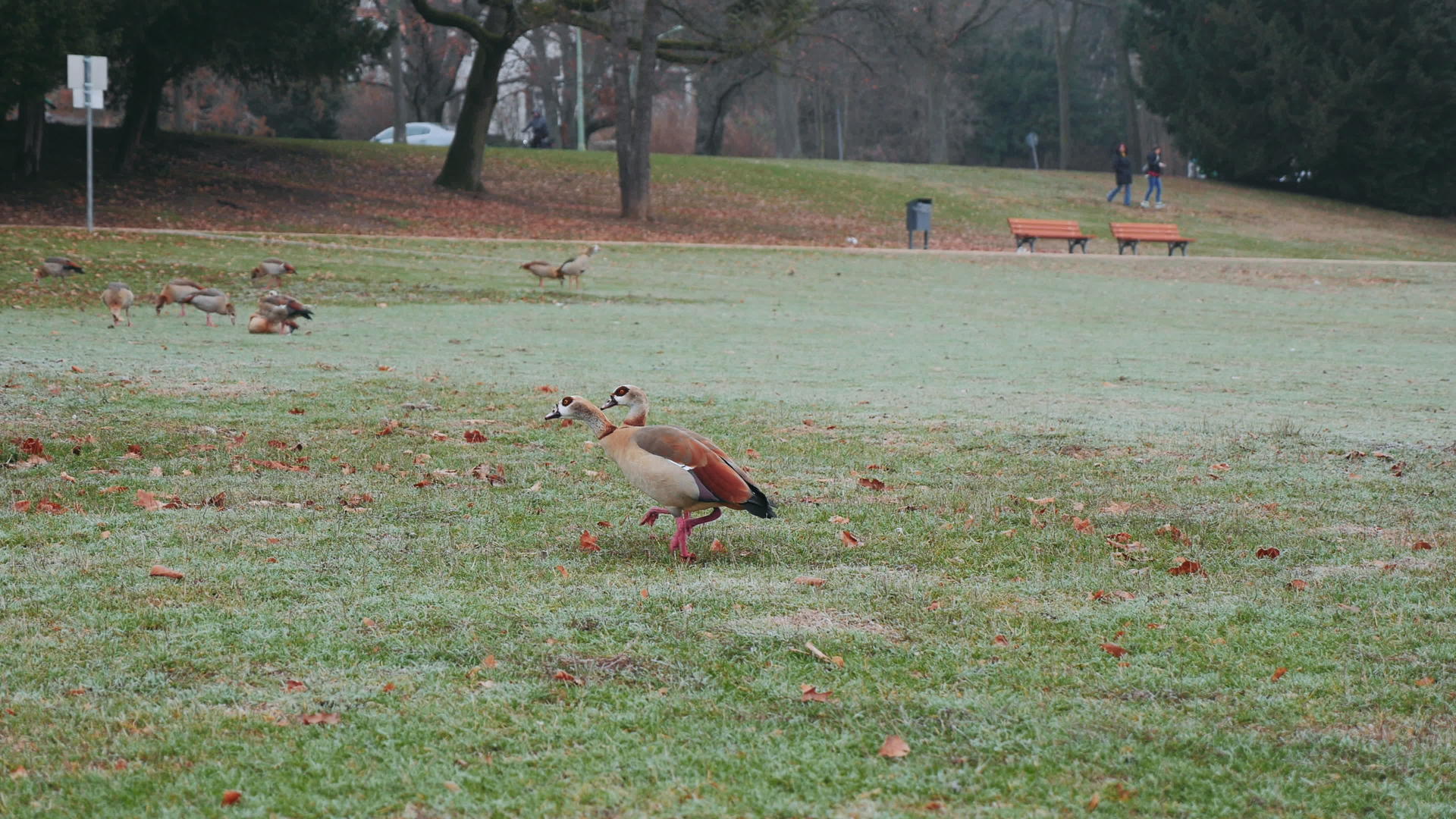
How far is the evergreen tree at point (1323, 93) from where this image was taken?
50531mm

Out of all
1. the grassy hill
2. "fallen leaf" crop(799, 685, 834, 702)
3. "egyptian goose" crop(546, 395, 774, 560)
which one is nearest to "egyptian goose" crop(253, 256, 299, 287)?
the grassy hill

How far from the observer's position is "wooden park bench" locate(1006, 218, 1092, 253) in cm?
3741

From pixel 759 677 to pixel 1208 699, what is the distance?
141cm

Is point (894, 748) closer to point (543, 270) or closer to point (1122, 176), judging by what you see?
point (543, 270)

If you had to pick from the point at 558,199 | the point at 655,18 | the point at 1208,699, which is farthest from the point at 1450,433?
the point at 558,199

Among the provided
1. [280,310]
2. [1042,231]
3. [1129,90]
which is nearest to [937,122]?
[1129,90]

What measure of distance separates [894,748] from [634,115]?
3514 centimetres

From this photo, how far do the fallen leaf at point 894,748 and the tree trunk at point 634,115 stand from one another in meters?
33.0

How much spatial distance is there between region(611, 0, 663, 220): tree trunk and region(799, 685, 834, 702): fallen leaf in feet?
107

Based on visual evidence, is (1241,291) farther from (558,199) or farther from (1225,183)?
(1225,183)

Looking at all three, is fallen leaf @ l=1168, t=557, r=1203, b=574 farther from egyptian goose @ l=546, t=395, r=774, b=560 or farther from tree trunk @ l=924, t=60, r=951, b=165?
tree trunk @ l=924, t=60, r=951, b=165

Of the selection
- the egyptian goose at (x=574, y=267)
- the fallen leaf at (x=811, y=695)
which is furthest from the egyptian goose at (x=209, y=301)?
the fallen leaf at (x=811, y=695)

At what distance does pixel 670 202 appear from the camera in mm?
43375

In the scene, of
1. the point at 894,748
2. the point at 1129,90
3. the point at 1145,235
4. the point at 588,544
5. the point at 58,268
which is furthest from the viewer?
the point at 1129,90
